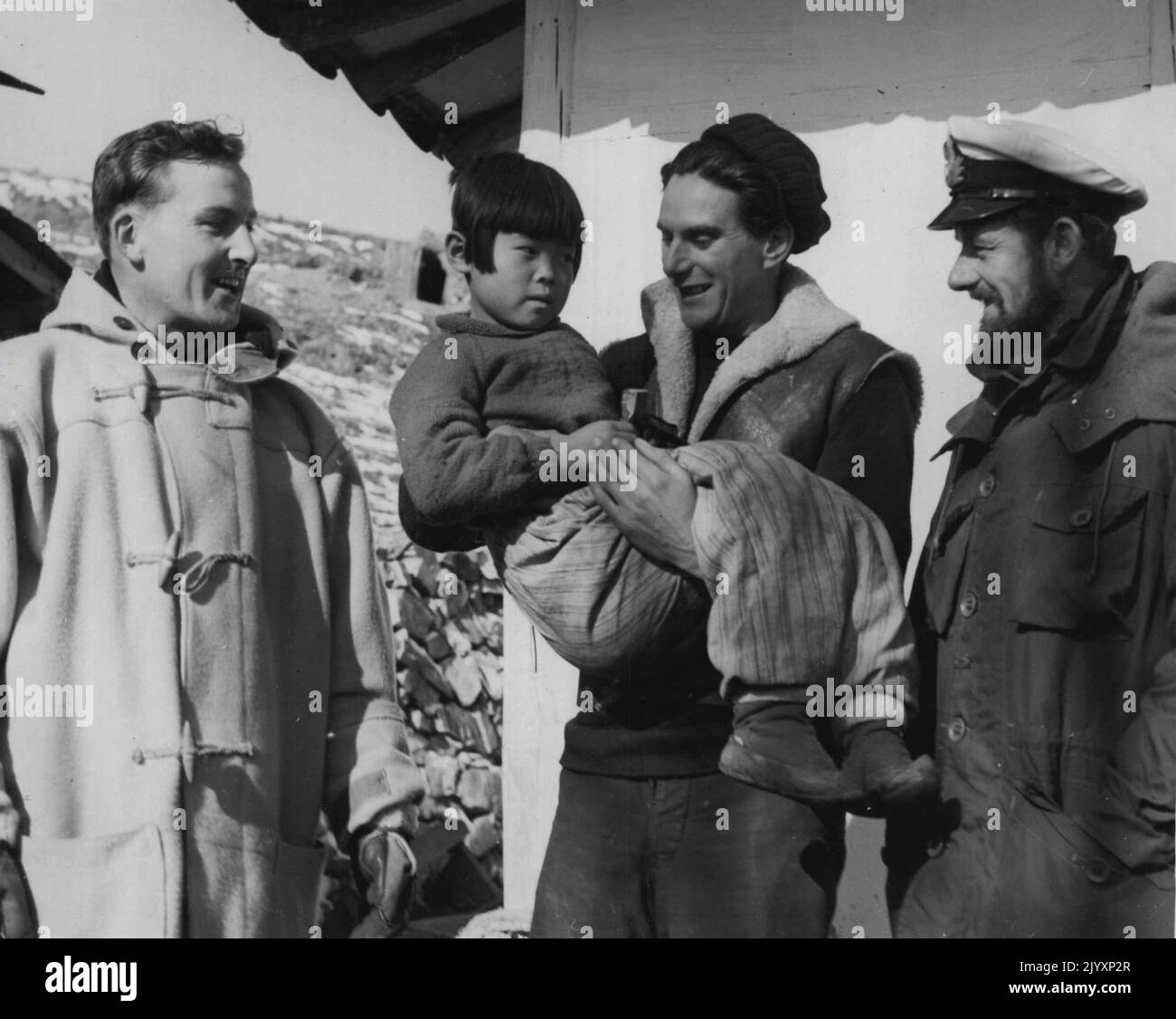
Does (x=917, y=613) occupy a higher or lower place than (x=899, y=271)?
lower

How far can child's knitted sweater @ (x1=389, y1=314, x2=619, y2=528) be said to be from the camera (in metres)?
5.91

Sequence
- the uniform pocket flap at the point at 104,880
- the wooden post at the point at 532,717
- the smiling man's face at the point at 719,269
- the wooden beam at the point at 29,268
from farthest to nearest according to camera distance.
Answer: the wooden beam at the point at 29,268
the wooden post at the point at 532,717
the smiling man's face at the point at 719,269
the uniform pocket flap at the point at 104,880

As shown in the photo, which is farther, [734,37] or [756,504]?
[734,37]

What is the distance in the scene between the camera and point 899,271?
644 cm

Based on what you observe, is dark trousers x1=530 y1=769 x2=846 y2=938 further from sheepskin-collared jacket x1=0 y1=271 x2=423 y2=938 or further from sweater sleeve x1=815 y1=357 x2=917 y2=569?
sweater sleeve x1=815 y1=357 x2=917 y2=569

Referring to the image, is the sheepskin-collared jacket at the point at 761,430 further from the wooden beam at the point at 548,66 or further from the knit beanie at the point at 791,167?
the wooden beam at the point at 548,66

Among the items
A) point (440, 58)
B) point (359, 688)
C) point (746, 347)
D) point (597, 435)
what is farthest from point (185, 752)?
point (440, 58)

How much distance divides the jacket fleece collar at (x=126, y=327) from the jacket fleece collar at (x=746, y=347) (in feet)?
3.01

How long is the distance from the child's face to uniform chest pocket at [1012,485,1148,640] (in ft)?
4.27

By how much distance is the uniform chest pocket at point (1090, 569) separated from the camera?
19.2ft

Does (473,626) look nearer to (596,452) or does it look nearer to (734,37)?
(596,452)

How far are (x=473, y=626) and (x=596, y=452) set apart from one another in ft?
3.83

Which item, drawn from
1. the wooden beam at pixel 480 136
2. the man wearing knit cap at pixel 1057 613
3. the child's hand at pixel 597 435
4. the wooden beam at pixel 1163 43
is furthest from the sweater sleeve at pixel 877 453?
the wooden beam at pixel 480 136

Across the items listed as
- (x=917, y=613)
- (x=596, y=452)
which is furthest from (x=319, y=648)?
(x=917, y=613)
